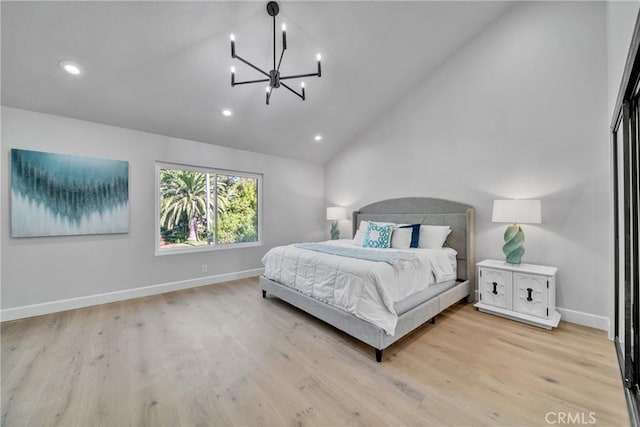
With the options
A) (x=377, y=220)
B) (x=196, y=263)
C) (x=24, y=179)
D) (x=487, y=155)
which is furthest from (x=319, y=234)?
(x=24, y=179)

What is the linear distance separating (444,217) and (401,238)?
28.3 inches

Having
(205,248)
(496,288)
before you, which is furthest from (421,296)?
(205,248)

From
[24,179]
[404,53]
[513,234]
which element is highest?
[404,53]

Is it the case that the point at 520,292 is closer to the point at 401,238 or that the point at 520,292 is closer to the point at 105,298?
the point at 401,238

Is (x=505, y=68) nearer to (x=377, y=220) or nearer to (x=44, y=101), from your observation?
(x=377, y=220)

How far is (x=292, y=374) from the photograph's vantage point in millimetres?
1916

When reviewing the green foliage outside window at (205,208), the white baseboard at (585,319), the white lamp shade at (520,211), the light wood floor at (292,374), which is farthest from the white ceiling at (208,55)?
the white baseboard at (585,319)

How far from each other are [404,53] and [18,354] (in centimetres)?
517

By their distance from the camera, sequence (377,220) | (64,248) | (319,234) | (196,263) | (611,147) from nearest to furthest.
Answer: (611,147) < (64,248) < (196,263) < (377,220) < (319,234)

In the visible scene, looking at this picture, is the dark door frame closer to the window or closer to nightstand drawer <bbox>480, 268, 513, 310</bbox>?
nightstand drawer <bbox>480, 268, 513, 310</bbox>

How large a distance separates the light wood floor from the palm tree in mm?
1595

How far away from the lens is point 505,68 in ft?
10.6

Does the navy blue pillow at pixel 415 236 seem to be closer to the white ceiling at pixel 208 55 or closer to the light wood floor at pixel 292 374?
the light wood floor at pixel 292 374

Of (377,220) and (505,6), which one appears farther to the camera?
(377,220)
